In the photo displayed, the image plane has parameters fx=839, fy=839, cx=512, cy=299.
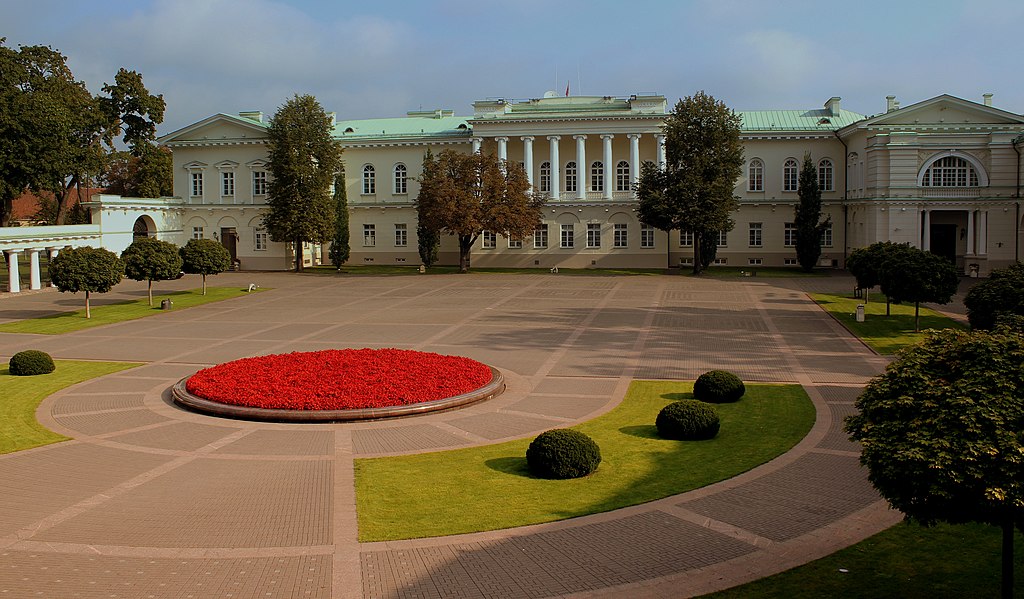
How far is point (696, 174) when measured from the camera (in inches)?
2486

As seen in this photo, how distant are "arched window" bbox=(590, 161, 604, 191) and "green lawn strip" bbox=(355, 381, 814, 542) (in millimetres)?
55033

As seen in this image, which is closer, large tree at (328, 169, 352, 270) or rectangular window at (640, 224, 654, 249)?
large tree at (328, 169, 352, 270)

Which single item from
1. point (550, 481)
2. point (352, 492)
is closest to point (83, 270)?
point (352, 492)

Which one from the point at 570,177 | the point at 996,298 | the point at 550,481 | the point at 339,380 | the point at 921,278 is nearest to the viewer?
the point at 550,481

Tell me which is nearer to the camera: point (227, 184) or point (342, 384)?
point (342, 384)

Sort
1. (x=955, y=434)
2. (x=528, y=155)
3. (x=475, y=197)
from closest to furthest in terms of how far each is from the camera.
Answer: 1. (x=955, y=434)
2. (x=475, y=197)
3. (x=528, y=155)

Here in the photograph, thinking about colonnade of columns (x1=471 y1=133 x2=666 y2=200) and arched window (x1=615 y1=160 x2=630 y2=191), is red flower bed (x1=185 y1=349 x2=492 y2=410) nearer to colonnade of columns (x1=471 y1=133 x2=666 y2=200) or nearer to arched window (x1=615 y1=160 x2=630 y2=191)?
colonnade of columns (x1=471 y1=133 x2=666 y2=200)

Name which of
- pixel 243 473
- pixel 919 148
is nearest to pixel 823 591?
pixel 243 473

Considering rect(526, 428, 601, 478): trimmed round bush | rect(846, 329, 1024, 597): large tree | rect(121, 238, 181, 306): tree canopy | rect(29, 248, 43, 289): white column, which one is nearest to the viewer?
rect(846, 329, 1024, 597): large tree

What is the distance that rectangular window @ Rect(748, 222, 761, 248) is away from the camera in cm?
7438

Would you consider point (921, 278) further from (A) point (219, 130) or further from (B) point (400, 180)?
(A) point (219, 130)

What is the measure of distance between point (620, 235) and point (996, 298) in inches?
1868

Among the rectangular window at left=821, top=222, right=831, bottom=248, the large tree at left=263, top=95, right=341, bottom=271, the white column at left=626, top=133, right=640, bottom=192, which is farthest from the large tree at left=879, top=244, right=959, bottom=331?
the large tree at left=263, top=95, right=341, bottom=271

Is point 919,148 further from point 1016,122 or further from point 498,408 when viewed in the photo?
point 498,408
